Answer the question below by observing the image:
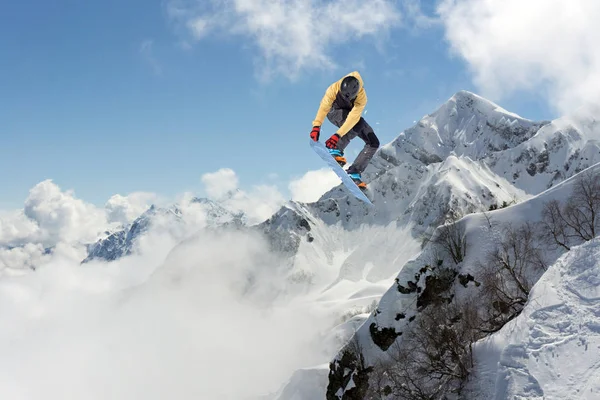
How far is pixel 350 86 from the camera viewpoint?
1399 centimetres

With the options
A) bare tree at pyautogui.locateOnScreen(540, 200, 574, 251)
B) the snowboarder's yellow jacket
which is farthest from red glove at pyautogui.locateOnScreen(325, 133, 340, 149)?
bare tree at pyautogui.locateOnScreen(540, 200, 574, 251)

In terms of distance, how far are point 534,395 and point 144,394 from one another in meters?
215

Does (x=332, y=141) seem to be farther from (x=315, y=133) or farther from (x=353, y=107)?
(x=353, y=107)

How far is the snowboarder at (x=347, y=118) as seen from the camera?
14125 mm

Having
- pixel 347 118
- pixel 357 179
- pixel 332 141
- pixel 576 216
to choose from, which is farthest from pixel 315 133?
pixel 576 216

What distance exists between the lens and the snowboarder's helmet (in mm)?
13984

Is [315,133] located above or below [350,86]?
above

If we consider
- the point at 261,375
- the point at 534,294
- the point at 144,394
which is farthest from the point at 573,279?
the point at 144,394

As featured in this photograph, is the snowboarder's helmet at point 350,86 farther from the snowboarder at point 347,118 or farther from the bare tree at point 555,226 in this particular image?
the bare tree at point 555,226

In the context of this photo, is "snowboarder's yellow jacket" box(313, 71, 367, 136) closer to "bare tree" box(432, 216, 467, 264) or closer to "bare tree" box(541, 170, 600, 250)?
"bare tree" box(541, 170, 600, 250)

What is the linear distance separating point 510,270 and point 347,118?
2780 cm

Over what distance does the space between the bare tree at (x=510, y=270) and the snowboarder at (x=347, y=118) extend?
2144cm

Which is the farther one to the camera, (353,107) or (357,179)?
(357,179)

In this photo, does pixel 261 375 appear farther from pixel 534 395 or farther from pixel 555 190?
pixel 534 395
